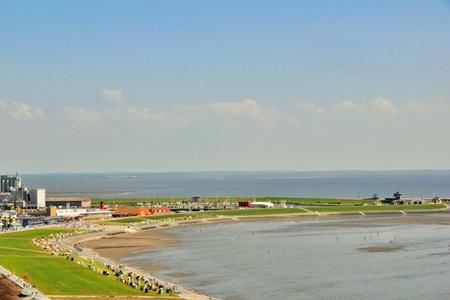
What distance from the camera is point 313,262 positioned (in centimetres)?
7788

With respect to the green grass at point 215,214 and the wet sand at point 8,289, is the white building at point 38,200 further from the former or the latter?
the wet sand at point 8,289

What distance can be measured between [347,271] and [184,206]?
4047 inches

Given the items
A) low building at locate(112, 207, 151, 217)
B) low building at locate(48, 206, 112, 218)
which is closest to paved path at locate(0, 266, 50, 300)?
low building at locate(48, 206, 112, 218)

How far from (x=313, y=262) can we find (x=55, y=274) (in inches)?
1056

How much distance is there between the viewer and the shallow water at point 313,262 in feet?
199

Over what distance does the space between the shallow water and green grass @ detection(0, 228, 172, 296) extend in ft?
23.3

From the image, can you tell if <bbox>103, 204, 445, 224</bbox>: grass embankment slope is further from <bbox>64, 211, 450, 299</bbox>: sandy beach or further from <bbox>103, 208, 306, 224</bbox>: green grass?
<bbox>64, 211, 450, 299</bbox>: sandy beach

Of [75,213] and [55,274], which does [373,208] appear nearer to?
[75,213]

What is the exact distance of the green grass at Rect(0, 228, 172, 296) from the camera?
56.0 meters

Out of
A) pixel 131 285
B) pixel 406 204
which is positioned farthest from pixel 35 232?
pixel 406 204

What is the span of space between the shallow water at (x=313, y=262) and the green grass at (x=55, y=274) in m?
7.10

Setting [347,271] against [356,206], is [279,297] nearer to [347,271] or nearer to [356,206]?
[347,271]

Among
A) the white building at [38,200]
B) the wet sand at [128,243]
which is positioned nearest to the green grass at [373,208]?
the wet sand at [128,243]

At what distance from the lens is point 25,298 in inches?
1961
